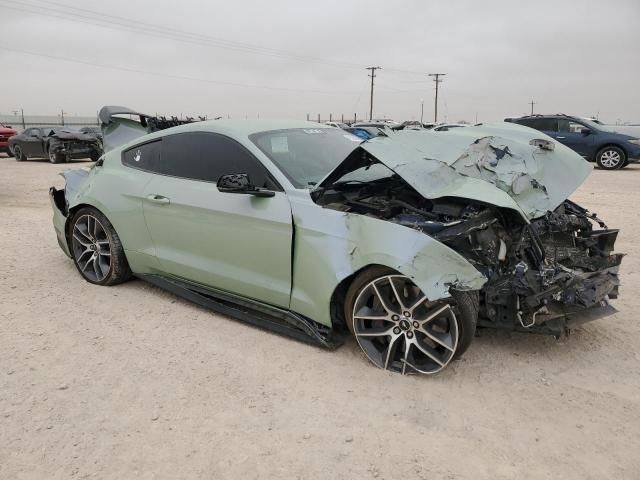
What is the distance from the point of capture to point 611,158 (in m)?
15.1

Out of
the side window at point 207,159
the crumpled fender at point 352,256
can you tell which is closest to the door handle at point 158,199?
the side window at point 207,159

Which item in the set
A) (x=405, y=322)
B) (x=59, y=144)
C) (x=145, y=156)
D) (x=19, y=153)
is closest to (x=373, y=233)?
(x=405, y=322)

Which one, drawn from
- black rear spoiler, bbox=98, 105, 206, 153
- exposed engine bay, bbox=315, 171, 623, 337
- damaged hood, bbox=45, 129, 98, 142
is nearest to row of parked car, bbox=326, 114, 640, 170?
black rear spoiler, bbox=98, 105, 206, 153

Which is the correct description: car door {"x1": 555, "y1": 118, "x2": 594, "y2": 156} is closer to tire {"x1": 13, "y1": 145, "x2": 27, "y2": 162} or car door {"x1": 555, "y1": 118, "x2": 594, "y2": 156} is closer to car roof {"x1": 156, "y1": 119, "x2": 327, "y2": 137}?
car roof {"x1": 156, "y1": 119, "x2": 327, "y2": 137}

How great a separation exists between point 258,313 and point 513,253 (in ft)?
6.18

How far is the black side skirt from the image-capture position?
136 inches

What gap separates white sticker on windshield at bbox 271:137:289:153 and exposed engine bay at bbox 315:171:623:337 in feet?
1.86

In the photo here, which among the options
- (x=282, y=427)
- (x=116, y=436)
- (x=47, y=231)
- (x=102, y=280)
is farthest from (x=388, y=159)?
(x=47, y=231)

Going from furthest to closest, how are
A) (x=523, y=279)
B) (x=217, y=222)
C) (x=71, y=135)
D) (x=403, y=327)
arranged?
1. (x=71, y=135)
2. (x=217, y=222)
3. (x=403, y=327)
4. (x=523, y=279)

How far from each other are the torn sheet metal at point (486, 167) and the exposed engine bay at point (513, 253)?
0.52 ft

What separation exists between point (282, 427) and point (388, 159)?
1718 millimetres

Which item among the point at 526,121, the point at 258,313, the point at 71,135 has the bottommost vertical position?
the point at 258,313

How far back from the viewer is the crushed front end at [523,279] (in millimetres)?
3045

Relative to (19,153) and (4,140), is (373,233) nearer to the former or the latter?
(19,153)
